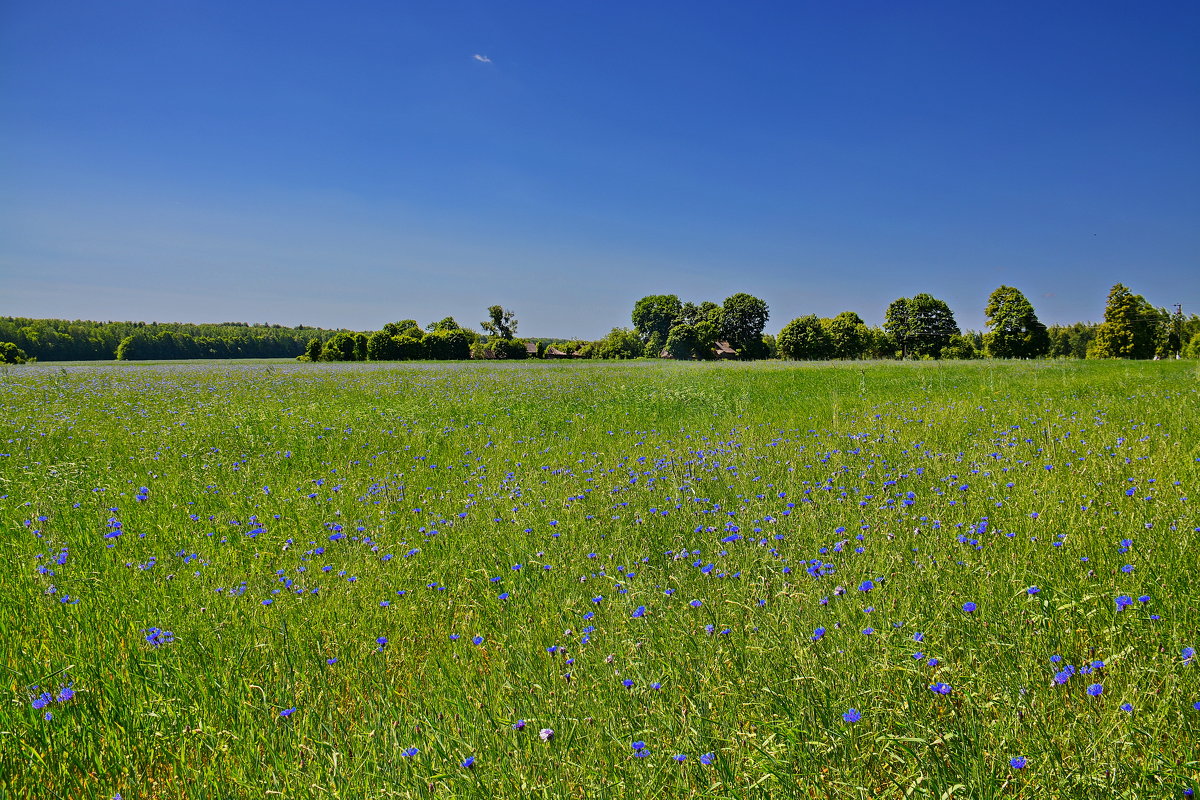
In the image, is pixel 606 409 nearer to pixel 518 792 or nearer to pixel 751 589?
pixel 751 589

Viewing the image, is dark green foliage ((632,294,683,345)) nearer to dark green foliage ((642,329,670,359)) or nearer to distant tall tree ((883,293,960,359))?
dark green foliage ((642,329,670,359))

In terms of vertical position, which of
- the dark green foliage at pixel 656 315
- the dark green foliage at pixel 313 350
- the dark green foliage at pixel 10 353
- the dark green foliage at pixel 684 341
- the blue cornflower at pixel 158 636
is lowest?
the blue cornflower at pixel 158 636

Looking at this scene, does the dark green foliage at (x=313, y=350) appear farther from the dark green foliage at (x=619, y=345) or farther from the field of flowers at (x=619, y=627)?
the field of flowers at (x=619, y=627)

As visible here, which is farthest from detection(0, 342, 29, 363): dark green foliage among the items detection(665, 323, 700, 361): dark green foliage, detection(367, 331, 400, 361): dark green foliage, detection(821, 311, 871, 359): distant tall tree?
detection(821, 311, 871, 359): distant tall tree

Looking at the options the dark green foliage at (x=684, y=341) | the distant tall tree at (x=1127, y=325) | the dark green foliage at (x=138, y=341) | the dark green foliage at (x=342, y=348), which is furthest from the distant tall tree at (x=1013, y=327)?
the dark green foliage at (x=138, y=341)

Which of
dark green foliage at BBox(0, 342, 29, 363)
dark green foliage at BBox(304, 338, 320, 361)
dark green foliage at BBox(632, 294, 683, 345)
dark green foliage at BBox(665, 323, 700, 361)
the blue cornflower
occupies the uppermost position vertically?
dark green foliage at BBox(632, 294, 683, 345)

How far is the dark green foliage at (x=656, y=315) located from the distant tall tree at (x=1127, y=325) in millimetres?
54318

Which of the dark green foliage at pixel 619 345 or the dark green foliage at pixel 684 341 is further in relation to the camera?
the dark green foliage at pixel 619 345

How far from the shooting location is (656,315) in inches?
3597

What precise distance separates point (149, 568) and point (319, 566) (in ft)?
3.59

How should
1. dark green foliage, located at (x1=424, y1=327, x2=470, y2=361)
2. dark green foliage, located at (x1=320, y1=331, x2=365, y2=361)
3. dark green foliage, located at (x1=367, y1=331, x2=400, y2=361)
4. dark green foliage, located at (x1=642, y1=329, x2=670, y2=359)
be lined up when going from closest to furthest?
1. dark green foliage, located at (x1=367, y1=331, x2=400, y2=361)
2. dark green foliage, located at (x1=424, y1=327, x2=470, y2=361)
3. dark green foliage, located at (x1=320, y1=331, x2=365, y2=361)
4. dark green foliage, located at (x1=642, y1=329, x2=670, y2=359)

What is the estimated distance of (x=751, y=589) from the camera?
306cm

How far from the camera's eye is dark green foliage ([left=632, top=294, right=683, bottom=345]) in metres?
91.4

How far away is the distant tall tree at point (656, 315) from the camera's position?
91375 mm
